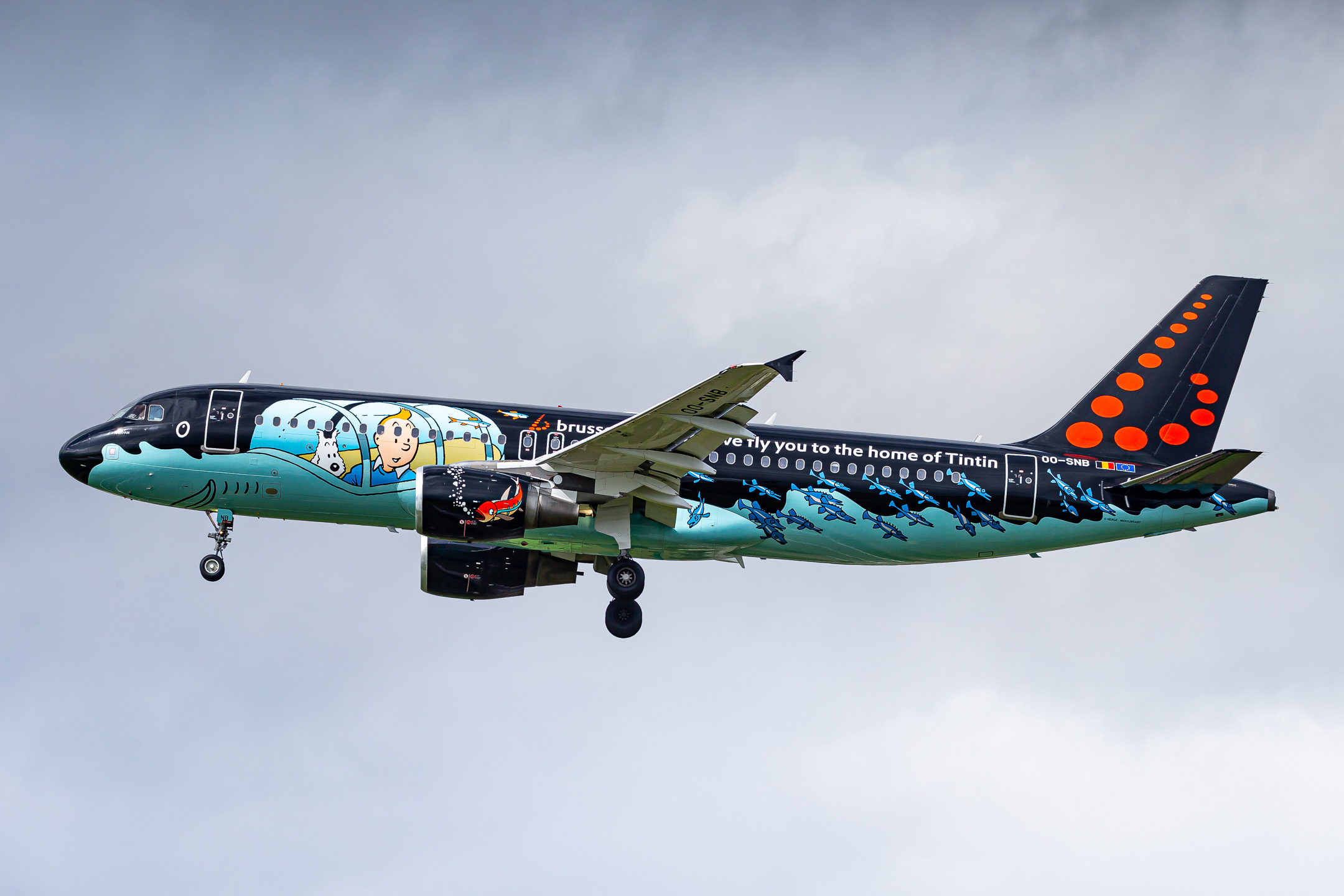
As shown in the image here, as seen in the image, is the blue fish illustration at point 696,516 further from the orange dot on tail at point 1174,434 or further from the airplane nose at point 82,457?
the airplane nose at point 82,457

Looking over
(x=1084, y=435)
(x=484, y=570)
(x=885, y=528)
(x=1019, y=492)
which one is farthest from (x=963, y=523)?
(x=484, y=570)

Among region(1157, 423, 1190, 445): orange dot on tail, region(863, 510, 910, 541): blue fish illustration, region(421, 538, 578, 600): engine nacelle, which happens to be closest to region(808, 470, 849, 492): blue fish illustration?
region(863, 510, 910, 541): blue fish illustration

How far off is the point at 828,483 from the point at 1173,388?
12.2m

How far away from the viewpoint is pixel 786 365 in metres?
32.1

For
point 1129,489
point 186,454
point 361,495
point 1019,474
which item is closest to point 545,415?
point 361,495

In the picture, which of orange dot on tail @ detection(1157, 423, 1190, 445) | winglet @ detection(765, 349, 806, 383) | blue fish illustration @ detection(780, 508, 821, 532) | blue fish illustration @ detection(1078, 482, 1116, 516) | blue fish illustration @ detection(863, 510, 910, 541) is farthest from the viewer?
orange dot on tail @ detection(1157, 423, 1190, 445)

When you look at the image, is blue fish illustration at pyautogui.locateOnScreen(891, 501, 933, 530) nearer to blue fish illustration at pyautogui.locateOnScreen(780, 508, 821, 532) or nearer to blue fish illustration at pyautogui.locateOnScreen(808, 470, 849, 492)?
blue fish illustration at pyautogui.locateOnScreen(808, 470, 849, 492)

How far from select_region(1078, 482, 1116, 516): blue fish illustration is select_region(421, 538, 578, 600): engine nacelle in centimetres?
1501

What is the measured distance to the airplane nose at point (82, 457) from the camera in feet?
132

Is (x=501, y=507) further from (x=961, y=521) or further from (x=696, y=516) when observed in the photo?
(x=961, y=521)

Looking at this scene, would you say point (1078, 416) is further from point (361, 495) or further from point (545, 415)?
point (361, 495)

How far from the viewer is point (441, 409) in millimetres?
40125

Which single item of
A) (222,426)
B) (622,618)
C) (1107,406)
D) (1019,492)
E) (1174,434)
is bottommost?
(622,618)

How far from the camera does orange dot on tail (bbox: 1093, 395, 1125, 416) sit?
4378 cm
